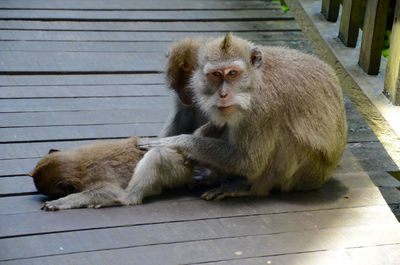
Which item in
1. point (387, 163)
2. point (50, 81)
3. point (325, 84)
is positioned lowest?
point (387, 163)

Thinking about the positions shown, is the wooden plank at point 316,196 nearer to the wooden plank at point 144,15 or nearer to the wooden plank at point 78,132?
the wooden plank at point 78,132

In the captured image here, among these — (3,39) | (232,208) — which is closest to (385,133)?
(232,208)

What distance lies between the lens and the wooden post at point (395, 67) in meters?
5.39

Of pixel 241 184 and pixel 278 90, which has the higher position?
pixel 278 90

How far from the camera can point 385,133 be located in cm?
565

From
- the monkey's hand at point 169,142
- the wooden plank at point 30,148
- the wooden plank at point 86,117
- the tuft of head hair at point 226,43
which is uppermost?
the tuft of head hair at point 226,43

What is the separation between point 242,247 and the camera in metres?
4.11

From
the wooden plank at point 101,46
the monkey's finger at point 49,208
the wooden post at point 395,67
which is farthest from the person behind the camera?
the wooden plank at point 101,46

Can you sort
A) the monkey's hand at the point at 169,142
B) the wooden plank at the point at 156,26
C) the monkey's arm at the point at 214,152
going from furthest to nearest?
the wooden plank at the point at 156,26
the monkey's hand at the point at 169,142
the monkey's arm at the point at 214,152

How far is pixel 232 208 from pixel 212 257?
31.4 inches

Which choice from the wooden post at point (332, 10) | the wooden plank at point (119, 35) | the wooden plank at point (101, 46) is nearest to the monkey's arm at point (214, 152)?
the wooden plank at point (101, 46)

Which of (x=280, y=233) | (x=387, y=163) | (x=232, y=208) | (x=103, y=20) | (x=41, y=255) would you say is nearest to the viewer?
(x=41, y=255)

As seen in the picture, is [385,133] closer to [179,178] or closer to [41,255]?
[179,178]

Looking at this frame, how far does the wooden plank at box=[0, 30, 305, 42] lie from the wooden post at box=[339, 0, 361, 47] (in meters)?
1.08
